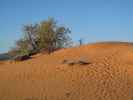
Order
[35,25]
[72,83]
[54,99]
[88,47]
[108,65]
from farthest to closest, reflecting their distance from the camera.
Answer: [35,25], [88,47], [108,65], [72,83], [54,99]

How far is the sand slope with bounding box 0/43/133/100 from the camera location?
11.2 meters

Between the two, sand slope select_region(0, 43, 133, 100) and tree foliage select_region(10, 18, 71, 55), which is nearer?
sand slope select_region(0, 43, 133, 100)

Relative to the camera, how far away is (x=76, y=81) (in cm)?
1345

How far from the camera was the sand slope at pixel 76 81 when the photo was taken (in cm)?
1125

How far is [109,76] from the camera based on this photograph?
1425 cm

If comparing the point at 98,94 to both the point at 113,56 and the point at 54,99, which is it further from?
the point at 113,56

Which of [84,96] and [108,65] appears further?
[108,65]

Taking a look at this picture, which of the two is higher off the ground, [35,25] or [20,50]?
[35,25]

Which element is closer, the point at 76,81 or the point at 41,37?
the point at 76,81

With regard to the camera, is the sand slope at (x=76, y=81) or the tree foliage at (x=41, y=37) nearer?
the sand slope at (x=76, y=81)

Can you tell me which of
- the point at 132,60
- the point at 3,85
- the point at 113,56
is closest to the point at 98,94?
the point at 3,85

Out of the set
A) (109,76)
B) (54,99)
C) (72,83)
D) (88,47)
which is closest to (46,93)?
(54,99)

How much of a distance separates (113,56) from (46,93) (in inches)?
342

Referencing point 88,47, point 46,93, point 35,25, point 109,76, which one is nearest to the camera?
point 46,93
